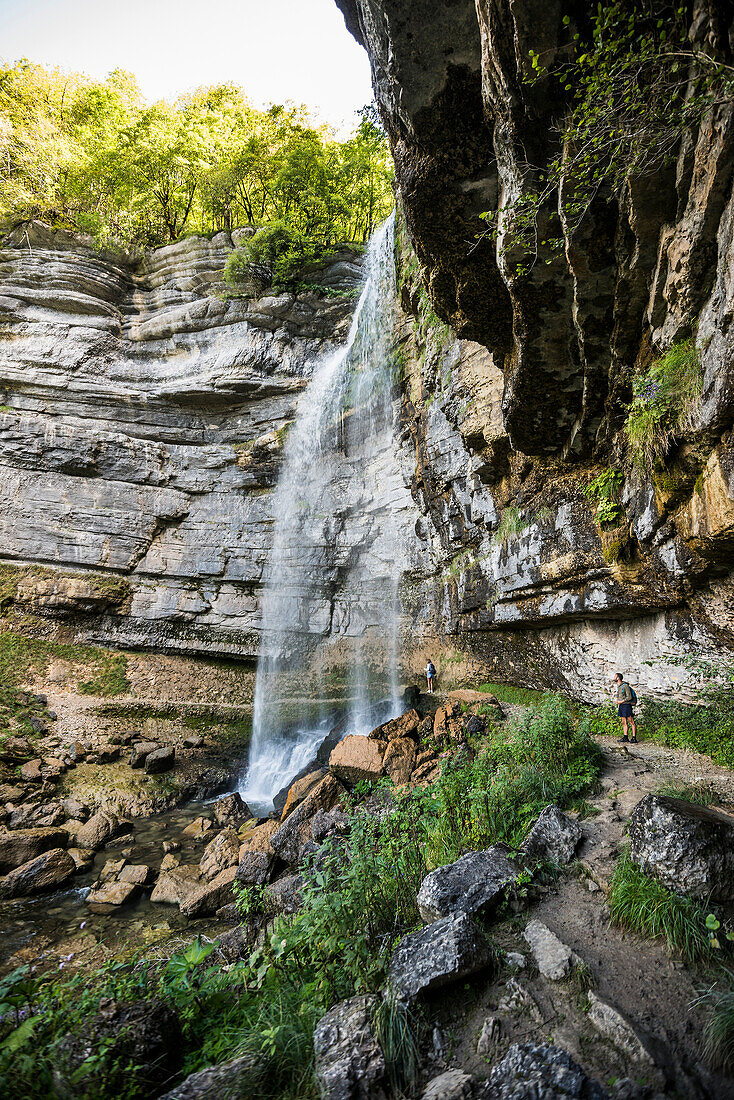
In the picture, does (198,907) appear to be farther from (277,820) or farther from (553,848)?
(553,848)

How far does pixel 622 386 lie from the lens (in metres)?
6.63

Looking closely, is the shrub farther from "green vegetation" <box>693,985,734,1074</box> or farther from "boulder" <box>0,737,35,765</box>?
"green vegetation" <box>693,985,734,1074</box>

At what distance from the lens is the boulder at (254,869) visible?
6.58 metres

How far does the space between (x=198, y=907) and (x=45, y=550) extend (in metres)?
13.1

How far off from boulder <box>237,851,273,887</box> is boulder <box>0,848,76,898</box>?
305 cm

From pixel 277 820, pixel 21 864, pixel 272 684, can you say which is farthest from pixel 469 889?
pixel 272 684

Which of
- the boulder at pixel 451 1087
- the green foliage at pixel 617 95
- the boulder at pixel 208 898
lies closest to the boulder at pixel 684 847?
the boulder at pixel 451 1087

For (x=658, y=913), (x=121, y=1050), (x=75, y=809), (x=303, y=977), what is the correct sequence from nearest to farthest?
1. (x=121, y=1050)
2. (x=658, y=913)
3. (x=303, y=977)
4. (x=75, y=809)

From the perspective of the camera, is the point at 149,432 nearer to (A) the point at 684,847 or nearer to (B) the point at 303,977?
(B) the point at 303,977

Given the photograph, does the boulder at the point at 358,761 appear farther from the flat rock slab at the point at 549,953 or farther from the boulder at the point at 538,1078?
the boulder at the point at 538,1078

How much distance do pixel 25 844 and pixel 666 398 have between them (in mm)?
11993

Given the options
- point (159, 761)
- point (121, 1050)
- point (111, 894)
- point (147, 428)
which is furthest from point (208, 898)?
point (147, 428)

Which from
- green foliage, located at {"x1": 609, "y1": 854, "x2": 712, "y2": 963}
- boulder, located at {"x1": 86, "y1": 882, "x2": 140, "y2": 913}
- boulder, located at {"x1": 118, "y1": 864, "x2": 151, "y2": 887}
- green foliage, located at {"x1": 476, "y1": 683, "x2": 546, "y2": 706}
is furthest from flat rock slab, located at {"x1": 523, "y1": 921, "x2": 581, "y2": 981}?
green foliage, located at {"x1": 476, "y1": 683, "x2": 546, "y2": 706}

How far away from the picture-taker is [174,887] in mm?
6816
